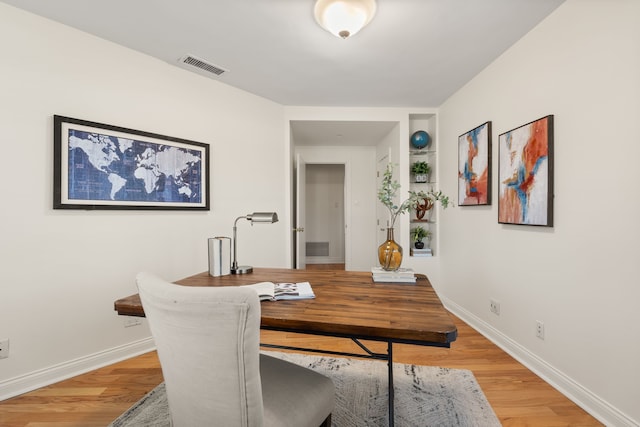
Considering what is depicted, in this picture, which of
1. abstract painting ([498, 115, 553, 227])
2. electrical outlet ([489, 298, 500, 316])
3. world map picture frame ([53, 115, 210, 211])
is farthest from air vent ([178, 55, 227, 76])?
electrical outlet ([489, 298, 500, 316])

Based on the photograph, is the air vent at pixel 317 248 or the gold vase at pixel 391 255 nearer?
the gold vase at pixel 391 255

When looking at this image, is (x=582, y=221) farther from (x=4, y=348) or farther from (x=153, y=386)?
(x=4, y=348)

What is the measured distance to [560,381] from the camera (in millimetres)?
1794

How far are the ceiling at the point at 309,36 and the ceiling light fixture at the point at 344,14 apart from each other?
111mm

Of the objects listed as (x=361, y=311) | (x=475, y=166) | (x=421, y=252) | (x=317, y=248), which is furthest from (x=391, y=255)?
(x=317, y=248)

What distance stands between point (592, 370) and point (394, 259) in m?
1.26

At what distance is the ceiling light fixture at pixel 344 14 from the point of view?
1.64 meters

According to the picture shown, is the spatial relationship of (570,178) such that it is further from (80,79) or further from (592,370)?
(80,79)

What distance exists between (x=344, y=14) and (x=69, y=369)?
2913 millimetres

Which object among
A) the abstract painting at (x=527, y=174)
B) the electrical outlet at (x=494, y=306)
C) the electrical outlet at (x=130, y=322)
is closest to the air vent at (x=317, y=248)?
the electrical outlet at (x=494, y=306)

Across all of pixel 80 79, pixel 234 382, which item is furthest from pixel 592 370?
pixel 80 79

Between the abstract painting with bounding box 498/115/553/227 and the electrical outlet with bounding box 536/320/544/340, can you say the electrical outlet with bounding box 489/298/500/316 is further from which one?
the abstract painting with bounding box 498/115/553/227

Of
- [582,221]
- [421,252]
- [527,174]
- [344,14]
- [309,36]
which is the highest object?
[309,36]

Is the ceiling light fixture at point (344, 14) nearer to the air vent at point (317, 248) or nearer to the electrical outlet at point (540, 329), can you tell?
the electrical outlet at point (540, 329)
